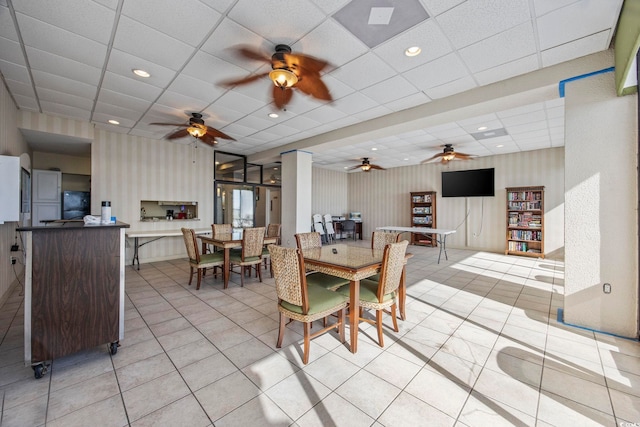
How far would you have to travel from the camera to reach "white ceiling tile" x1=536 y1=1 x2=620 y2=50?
2.10 meters

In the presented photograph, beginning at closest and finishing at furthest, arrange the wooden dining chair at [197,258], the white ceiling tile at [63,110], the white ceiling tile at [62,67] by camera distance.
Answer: the white ceiling tile at [62,67], the wooden dining chair at [197,258], the white ceiling tile at [63,110]

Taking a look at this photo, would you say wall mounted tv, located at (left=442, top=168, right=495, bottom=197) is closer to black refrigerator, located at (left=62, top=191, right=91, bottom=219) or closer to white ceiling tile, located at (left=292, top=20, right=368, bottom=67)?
white ceiling tile, located at (left=292, top=20, right=368, bottom=67)

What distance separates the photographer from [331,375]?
201 cm

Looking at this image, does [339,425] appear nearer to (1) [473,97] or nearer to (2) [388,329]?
(2) [388,329]

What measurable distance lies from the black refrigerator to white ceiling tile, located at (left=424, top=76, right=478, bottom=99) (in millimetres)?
8117

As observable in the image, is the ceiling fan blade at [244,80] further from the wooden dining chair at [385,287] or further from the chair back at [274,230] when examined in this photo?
the chair back at [274,230]

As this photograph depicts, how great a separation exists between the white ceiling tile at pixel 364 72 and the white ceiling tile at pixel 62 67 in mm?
2959

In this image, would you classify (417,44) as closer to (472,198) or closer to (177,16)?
(177,16)

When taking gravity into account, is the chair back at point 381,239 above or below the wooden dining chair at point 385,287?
above

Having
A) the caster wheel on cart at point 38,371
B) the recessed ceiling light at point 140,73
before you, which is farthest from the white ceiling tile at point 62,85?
the caster wheel on cart at point 38,371

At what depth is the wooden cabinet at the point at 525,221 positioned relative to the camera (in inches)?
268

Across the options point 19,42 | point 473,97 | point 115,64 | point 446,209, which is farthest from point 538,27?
point 446,209

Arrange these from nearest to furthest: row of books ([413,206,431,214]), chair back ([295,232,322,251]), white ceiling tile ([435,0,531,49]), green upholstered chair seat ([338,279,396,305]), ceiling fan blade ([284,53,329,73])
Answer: white ceiling tile ([435,0,531,49])
green upholstered chair seat ([338,279,396,305])
ceiling fan blade ([284,53,329,73])
chair back ([295,232,322,251])
row of books ([413,206,431,214])

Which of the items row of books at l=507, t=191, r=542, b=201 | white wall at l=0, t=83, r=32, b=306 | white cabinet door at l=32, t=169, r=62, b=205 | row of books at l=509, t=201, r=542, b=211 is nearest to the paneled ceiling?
white wall at l=0, t=83, r=32, b=306
